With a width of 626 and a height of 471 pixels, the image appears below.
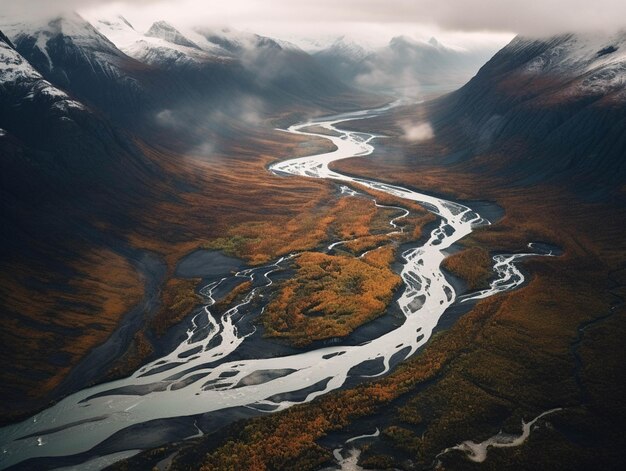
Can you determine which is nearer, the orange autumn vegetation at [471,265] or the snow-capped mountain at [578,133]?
the orange autumn vegetation at [471,265]

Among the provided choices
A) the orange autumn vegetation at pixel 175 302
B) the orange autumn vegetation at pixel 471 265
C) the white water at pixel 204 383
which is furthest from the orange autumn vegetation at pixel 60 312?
the orange autumn vegetation at pixel 471 265

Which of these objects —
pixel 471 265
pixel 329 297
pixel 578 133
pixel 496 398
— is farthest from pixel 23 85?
pixel 578 133

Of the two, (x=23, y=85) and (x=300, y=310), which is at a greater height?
(x=23, y=85)

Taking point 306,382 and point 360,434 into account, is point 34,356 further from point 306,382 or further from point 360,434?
point 360,434

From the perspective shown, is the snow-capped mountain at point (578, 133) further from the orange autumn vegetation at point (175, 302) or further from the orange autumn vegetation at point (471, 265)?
the orange autumn vegetation at point (175, 302)

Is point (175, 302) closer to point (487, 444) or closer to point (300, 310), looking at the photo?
point (300, 310)

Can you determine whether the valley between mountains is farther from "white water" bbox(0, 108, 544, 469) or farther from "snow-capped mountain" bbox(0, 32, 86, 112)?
"snow-capped mountain" bbox(0, 32, 86, 112)
